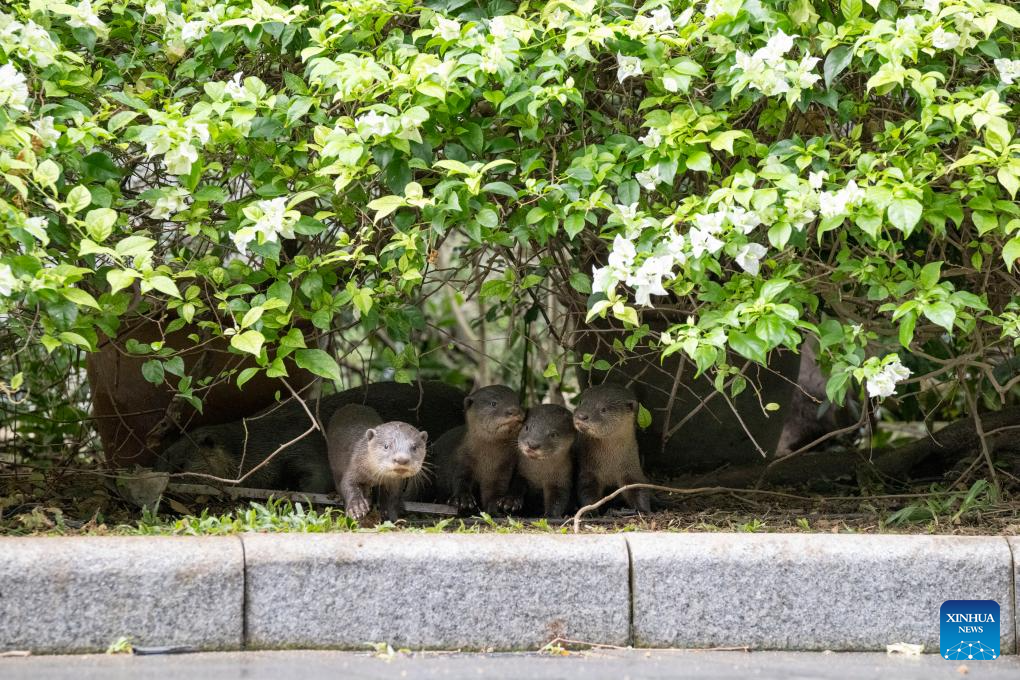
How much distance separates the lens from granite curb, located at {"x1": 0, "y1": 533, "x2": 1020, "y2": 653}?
4082 mm

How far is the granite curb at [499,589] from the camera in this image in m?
4.08

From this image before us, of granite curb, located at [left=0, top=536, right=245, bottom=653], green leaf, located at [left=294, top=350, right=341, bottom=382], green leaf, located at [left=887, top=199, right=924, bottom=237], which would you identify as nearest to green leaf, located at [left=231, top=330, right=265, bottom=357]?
green leaf, located at [left=294, top=350, right=341, bottom=382]

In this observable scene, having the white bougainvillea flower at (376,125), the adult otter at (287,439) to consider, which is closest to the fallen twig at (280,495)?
the adult otter at (287,439)

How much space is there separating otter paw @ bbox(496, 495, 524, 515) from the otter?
37.6 inches

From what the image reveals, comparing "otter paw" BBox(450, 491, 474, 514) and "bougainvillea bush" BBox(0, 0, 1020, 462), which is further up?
"bougainvillea bush" BBox(0, 0, 1020, 462)

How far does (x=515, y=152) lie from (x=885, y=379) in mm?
1835

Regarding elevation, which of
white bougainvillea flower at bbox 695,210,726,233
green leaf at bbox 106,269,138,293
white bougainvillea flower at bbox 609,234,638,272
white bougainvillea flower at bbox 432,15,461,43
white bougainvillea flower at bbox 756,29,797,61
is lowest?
green leaf at bbox 106,269,138,293

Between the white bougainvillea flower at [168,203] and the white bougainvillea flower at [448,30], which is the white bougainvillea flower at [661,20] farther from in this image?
the white bougainvillea flower at [168,203]

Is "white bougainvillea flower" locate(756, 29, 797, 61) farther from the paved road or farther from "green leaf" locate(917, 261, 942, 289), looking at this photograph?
the paved road

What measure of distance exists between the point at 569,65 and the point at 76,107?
76.1 inches

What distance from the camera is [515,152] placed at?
512 cm

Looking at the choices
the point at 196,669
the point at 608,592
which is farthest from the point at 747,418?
the point at 196,669

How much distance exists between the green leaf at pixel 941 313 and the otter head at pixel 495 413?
246cm

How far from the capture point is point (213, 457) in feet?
20.7
